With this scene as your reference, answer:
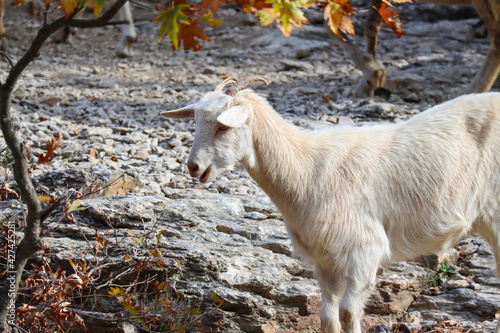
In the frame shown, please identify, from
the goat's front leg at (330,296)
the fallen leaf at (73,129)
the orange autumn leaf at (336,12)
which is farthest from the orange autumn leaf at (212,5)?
the fallen leaf at (73,129)

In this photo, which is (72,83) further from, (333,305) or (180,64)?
(333,305)

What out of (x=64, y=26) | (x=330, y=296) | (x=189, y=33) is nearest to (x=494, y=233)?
(x=330, y=296)

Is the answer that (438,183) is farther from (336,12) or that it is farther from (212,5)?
(212,5)

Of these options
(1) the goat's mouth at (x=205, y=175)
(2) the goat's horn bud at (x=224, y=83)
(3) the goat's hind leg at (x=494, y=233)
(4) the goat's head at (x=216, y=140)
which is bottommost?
(3) the goat's hind leg at (x=494, y=233)

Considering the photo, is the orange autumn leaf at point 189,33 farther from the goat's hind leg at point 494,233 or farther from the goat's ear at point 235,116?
the goat's hind leg at point 494,233

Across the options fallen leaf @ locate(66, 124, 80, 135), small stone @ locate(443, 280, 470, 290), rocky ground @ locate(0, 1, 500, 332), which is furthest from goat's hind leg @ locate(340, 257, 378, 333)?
fallen leaf @ locate(66, 124, 80, 135)

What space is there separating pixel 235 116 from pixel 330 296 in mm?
1417

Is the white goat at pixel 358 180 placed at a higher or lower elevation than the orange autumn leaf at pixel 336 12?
lower

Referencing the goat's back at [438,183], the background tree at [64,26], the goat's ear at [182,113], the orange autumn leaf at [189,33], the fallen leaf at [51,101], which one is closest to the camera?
the background tree at [64,26]

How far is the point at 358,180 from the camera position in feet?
12.5

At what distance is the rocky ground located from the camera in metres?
Answer: 4.25

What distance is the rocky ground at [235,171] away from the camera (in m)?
4.25

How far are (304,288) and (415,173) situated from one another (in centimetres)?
122

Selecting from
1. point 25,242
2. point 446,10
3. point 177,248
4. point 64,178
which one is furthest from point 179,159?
point 446,10
